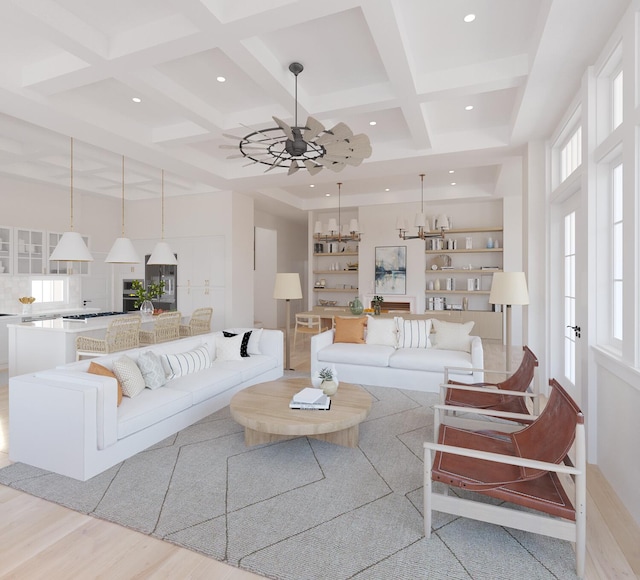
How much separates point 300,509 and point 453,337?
10.6 feet

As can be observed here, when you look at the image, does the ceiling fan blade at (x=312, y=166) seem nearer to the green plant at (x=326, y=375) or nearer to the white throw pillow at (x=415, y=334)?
the green plant at (x=326, y=375)

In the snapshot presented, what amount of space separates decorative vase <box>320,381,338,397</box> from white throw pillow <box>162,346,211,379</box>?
149 cm

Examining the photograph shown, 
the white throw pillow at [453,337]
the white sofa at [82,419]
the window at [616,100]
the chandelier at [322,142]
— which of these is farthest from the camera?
the white throw pillow at [453,337]

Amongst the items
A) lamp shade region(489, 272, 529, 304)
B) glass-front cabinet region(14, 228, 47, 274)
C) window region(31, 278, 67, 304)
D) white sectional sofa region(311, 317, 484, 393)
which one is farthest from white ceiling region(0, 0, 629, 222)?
white sectional sofa region(311, 317, 484, 393)

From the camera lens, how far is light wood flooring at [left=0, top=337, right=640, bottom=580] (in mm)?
1841

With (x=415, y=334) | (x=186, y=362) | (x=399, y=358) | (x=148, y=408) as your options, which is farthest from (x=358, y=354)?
(x=148, y=408)

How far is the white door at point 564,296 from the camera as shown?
3805 millimetres

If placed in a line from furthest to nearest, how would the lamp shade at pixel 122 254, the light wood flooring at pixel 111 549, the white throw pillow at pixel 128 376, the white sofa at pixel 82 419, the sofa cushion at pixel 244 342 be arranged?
the lamp shade at pixel 122 254
the sofa cushion at pixel 244 342
the white throw pillow at pixel 128 376
the white sofa at pixel 82 419
the light wood flooring at pixel 111 549

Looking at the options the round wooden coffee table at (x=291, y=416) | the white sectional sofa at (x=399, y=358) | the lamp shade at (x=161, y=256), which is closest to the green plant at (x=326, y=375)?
the round wooden coffee table at (x=291, y=416)

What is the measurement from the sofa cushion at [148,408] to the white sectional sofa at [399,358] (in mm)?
1926

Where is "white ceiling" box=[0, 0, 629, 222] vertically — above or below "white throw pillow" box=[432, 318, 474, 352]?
above

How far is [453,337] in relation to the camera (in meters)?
4.91

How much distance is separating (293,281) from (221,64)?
283 cm

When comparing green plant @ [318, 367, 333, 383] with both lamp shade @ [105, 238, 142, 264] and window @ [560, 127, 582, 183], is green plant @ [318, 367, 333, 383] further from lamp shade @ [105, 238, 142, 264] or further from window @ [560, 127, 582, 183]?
lamp shade @ [105, 238, 142, 264]
